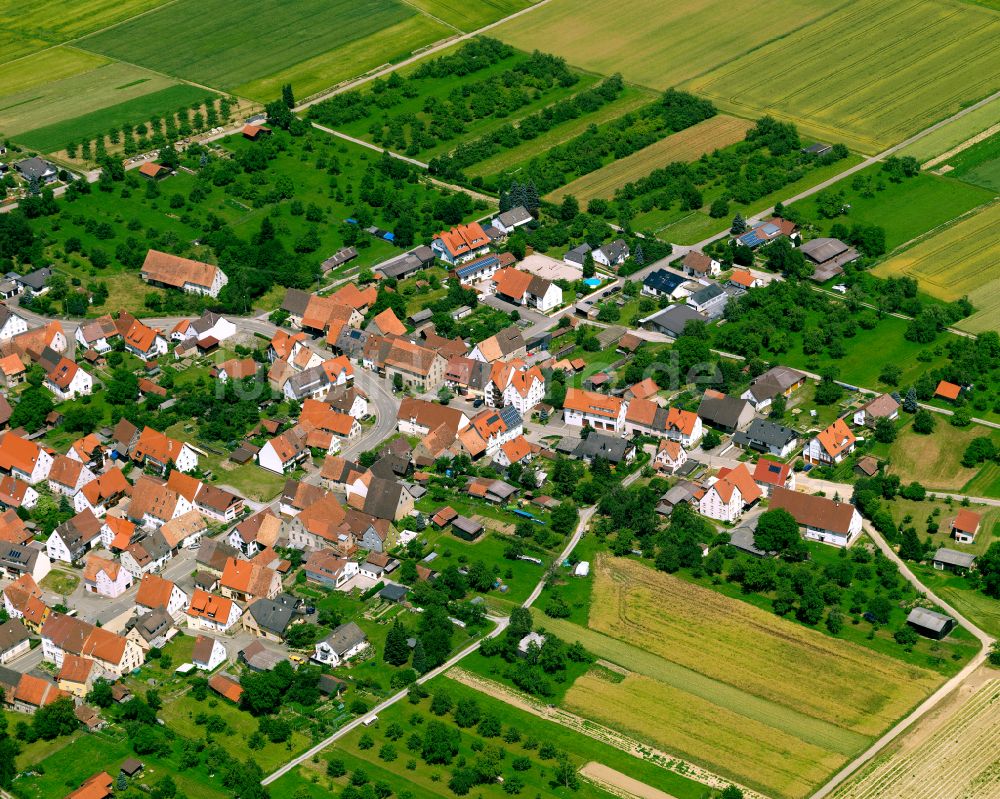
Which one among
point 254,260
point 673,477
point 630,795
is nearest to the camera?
point 630,795

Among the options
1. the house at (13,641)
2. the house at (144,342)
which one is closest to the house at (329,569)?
the house at (13,641)

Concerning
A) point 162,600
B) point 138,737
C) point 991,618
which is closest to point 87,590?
point 162,600

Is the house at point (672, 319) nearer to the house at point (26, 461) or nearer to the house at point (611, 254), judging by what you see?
the house at point (611, 254)

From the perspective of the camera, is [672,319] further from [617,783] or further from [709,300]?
[617,783]

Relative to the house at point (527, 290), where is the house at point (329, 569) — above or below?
below

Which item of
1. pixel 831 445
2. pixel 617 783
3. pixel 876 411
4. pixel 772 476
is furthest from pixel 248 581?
pixel 876 411

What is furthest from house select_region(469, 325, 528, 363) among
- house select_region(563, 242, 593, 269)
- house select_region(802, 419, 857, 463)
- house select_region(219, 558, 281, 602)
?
house select_region(219, 558, 281, 602)

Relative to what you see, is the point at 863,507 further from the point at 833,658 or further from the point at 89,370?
the point at 89,370
